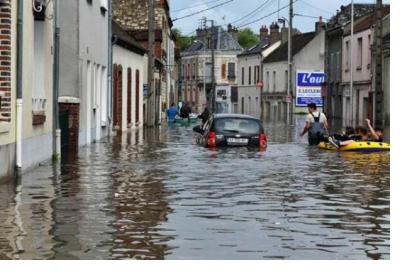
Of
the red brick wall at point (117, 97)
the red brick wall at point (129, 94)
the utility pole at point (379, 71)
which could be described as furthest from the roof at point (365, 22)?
the red brick wall at point (117, 97)

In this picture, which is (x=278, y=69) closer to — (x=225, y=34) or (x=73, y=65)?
(x=225, y=34)

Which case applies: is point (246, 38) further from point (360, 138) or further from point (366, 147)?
point (366, 147)

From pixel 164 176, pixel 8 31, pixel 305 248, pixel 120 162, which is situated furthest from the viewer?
pixel 120 162

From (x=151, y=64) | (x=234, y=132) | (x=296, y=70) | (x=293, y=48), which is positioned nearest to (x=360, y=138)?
(x=234, y=132)

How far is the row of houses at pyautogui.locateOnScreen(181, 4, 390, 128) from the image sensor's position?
64625mm

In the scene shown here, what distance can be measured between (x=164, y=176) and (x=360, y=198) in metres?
5.17

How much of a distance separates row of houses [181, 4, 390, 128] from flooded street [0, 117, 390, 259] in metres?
32.5

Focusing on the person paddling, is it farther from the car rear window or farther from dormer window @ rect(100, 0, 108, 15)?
dormer window @ rect(100, 0, 108, 15)

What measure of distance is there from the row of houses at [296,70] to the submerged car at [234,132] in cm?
2417

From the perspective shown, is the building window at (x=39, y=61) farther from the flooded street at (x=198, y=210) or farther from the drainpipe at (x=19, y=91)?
the drainpipe at (x=19, y=91)

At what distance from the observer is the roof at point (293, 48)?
91.9m

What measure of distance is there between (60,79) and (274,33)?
256 ft

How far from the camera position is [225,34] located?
130 meters
